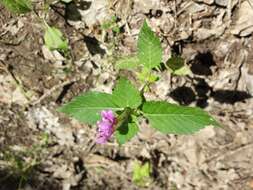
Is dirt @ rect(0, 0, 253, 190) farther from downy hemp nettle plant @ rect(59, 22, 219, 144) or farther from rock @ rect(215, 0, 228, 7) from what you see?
downy hemp nettle plant @ rect(59, 22, 219, 144)

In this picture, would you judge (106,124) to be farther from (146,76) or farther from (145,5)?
(145,5)

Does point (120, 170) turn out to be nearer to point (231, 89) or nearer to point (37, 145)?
point (37, 145)

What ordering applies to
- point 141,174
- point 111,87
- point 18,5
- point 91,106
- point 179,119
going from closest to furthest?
point 179,119 → point 91,106 → point 18,5 → point 111,87 → point 141,174

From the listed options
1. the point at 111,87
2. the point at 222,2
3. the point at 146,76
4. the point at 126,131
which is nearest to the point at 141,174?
the point at 111,87

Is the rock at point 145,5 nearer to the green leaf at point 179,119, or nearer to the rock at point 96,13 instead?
the rock at point 96,13

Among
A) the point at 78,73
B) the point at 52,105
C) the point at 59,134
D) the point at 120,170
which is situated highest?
the point at 78,73

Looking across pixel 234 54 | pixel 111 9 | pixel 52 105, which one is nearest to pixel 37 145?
pixel 52 105
